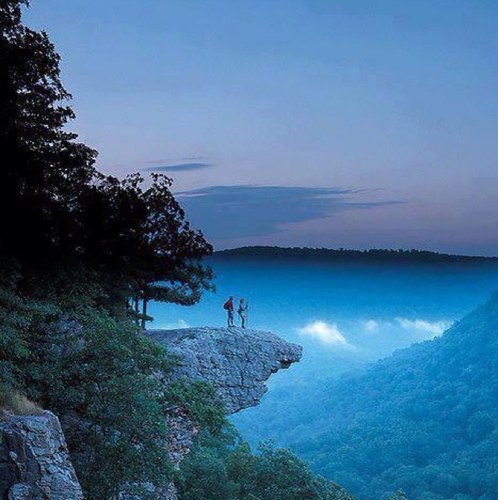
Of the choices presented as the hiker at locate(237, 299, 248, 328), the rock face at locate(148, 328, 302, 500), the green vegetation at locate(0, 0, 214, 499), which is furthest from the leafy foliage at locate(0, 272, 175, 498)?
the hiker at locate(237, 299, 248, 328)

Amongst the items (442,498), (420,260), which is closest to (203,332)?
(442,498)

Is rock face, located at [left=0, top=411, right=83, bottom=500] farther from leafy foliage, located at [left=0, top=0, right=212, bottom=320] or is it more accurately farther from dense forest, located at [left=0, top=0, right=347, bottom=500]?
leafy foliage, located at [left=0, top=0, right=212, bottom=320]

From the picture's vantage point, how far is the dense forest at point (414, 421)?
8725cm

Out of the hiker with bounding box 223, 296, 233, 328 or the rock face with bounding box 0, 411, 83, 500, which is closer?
the rock face with bounding box 0, 411, 83, 500

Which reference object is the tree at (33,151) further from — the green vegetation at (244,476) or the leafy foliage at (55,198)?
the green vegetation at (244,476)

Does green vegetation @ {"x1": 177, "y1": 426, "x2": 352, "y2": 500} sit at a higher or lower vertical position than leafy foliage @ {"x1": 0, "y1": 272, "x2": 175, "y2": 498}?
lower

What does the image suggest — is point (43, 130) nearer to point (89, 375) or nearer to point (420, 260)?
point (89, 375)

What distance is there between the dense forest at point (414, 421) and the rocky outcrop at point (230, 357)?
56316mm

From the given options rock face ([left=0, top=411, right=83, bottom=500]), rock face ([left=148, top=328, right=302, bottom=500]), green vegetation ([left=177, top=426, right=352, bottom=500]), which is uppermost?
rock face ([left=148, top=328, right=302, bottom=500])

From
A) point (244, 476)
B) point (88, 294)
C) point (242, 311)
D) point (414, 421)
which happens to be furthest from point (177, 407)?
point (414, 421)

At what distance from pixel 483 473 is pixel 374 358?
8771 cm

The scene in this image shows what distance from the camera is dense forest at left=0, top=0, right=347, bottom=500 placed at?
16562 millimetres

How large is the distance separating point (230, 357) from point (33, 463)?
1615 centimetres

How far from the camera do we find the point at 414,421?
112 m
